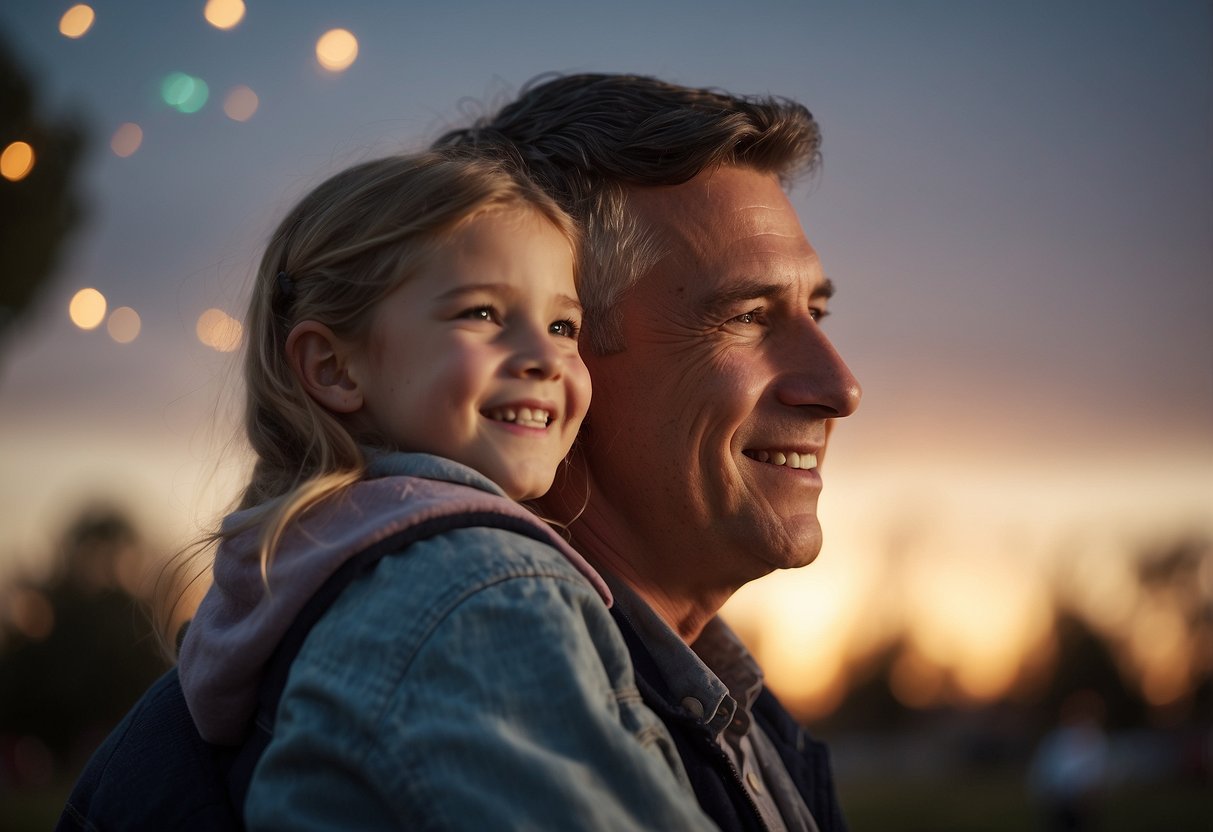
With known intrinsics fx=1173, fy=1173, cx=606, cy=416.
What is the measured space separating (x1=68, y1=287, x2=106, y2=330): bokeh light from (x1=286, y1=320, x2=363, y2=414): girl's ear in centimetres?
164

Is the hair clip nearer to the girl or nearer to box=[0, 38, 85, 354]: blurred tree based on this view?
the girl

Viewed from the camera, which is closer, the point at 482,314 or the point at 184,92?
the point at 482,314

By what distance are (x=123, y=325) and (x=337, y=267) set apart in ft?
5.52

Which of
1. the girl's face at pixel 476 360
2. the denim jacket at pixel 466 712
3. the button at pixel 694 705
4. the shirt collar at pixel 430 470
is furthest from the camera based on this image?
the button at pixel 694 705

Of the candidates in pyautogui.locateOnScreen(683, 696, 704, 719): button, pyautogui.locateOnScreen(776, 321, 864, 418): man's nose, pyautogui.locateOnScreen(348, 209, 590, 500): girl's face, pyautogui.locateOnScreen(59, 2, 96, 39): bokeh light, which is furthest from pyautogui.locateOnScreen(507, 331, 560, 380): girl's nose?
pyautogui.locateOnScreen(59, 2, 96, 39): bokeh light

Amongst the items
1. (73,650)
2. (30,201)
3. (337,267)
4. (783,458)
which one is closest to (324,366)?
(337,267)

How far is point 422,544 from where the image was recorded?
5.36 feet

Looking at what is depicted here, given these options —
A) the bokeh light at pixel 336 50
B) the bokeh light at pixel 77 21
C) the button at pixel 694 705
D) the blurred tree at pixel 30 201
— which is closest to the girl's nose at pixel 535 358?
the button at pixel 694 705

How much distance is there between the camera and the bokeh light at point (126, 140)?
11.5ft

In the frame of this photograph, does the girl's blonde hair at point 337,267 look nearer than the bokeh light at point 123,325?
Yes

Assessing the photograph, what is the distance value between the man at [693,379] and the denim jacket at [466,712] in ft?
3.96

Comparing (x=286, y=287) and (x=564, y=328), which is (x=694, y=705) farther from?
(x=286, y=287)

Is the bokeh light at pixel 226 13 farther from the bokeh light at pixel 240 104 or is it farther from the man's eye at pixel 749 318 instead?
the man's eye at pixel 749 318

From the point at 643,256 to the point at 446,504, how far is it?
1.40 m
